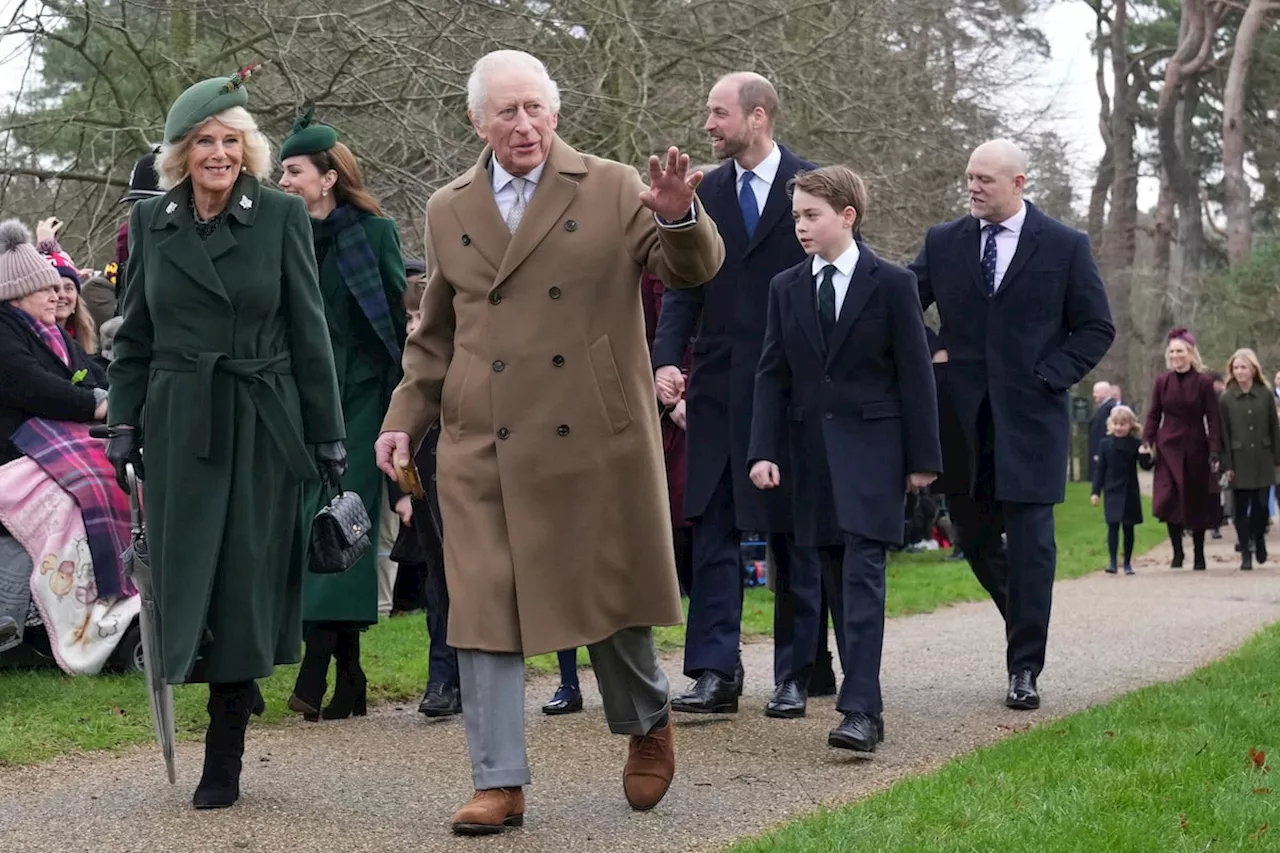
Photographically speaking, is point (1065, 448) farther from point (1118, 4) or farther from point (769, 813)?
point (1118, 4)

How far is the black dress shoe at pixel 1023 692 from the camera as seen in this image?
7625 millimetres

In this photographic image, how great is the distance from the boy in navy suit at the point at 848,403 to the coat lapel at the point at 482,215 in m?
1.68

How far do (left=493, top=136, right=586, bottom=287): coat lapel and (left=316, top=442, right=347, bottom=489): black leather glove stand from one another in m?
0.89

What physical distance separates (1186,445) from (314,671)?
40.7ft

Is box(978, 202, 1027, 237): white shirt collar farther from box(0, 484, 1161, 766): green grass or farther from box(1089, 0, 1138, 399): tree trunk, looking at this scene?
box(1089, 0, 1138, 399): tree trunk

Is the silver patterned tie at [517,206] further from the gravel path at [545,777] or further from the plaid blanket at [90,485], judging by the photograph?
the plaid blanket at [90,485]

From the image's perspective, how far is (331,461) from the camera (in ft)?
19.5

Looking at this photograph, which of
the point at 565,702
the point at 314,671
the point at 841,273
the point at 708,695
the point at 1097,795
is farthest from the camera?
the point at 565,702

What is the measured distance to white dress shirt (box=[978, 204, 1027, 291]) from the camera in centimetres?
789

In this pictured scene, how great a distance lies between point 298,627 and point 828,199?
241cm

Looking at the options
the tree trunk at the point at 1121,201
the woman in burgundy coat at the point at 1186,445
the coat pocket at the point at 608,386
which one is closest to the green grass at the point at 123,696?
the coat pocket at the point at 608,386

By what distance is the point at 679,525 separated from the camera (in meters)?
7.87

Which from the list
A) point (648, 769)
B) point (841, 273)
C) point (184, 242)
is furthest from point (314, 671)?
point (841, 273)

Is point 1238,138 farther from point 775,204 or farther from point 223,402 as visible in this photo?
point 223,402
